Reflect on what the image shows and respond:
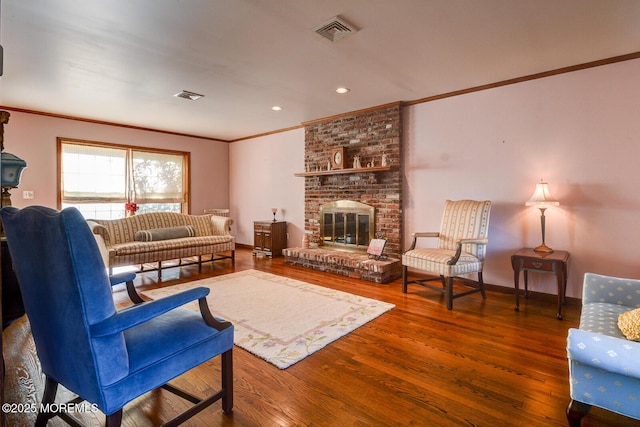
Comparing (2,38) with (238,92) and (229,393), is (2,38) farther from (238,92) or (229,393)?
(229,393)

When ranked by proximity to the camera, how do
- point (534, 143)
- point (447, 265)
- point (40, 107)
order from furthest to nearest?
point (40, 107) < point (534, 143) < point (447, 265)

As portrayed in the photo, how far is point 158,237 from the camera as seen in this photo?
478cm

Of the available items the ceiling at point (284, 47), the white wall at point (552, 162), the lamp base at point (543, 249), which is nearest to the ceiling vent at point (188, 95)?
the ceiling at point (284, 47)

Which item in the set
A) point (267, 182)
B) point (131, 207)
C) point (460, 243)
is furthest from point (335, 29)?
point (131, 207)

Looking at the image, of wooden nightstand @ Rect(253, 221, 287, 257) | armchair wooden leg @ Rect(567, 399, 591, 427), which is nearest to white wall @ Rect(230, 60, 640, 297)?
armchair wooden leg @ Rect(567, 399, 591, 427)

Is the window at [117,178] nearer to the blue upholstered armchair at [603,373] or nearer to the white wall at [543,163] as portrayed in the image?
the white wall at [543,163]

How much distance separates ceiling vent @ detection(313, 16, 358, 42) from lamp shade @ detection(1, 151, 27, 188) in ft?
8.55

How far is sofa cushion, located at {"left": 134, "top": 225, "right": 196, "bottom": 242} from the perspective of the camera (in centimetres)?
470

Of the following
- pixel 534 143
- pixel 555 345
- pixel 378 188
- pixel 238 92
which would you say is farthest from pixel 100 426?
pixel 534 143

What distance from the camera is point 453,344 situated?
2535 mm

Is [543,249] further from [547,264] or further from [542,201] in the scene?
[542,201]

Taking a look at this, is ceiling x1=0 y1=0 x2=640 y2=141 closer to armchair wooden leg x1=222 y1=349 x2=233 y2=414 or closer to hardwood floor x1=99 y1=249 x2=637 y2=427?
armchair wooden leg x1=222 y1=349 x2=233 y2=414

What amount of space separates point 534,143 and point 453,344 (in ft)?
8.23

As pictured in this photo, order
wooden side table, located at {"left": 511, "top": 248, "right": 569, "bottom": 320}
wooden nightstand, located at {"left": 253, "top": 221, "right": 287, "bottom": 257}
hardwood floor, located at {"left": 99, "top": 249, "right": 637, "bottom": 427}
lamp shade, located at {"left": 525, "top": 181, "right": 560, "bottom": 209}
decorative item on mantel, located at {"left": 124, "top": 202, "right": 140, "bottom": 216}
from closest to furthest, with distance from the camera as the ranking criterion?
hardwood floor, located at {"left": 99, "top": 249, "right": 637, "bottom": 427} → wooden side table, located at {"left": 511, "top": 248, "right": 569, "bottom": 320} → lamp shade, located at {"left": 525, "top": 181, "right": 560, "bottom": 209} → decorative item on mantel, located at {"left": 124, "top": 202, "right": 140, "bottom": 216} → wooden nightstand, located at {"left": 253, "top": 221, "right": 287, "bottom": 257}
